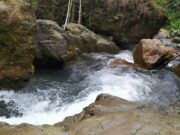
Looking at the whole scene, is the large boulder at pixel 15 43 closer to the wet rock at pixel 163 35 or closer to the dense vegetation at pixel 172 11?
the wet rock at pixel 163 35

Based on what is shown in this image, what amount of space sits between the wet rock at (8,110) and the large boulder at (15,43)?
514mm

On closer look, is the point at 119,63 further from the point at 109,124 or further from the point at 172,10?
the point at 172,10

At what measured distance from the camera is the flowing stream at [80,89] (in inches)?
311

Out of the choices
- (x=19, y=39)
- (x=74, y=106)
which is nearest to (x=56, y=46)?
(x=19, y=39)

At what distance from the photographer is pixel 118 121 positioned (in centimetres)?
608

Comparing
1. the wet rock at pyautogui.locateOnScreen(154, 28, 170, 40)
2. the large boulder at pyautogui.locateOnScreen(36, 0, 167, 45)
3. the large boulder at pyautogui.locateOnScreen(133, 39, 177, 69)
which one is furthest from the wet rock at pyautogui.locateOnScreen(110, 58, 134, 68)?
the wet rock at pyautogui.locateOnScreen(154, 28, 170, 40)

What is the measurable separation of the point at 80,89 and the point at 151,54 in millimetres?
3593

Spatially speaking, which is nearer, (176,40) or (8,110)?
(8,110)

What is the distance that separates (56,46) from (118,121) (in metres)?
5.72

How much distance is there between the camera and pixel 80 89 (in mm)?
9492

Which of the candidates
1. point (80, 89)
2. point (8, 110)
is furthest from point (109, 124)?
point (80, 89)

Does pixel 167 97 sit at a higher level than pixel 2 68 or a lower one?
lower

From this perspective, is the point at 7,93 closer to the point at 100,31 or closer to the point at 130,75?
the point at 130,75

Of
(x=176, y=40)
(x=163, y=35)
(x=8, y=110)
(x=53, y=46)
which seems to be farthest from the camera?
(x=163, y=35)
